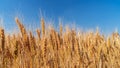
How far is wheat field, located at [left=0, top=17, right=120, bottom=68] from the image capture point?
4.10 meters

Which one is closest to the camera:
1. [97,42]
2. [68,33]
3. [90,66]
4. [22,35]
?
[22,35]

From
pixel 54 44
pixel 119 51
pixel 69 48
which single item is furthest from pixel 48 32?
pixel 119 51

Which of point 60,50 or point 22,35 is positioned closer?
point 22,35

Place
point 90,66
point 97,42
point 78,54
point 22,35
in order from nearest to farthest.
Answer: point 22,35
point 78,54
point 90,66
point 97,42

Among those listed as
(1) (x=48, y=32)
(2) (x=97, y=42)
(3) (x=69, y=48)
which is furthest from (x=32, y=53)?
(2) (x=97, y=42)

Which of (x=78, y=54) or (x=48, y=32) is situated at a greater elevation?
(x=48, y=32)

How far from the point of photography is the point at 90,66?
5.03 meters

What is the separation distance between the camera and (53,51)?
4.70 meters

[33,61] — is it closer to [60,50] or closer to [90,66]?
[60,50]

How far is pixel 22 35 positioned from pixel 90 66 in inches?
59.7

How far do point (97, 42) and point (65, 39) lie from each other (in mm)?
1041

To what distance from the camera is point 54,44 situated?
15.7 ft

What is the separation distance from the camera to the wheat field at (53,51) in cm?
410

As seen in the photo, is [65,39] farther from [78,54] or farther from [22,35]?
[22,35]
